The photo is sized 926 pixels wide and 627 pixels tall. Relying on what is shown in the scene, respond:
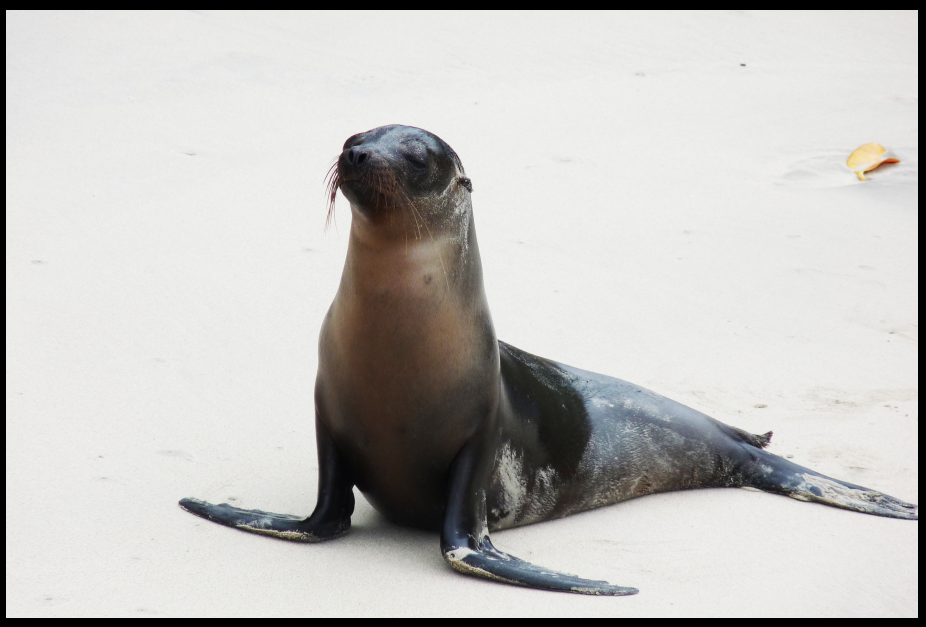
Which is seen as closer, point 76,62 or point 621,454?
point 621,454

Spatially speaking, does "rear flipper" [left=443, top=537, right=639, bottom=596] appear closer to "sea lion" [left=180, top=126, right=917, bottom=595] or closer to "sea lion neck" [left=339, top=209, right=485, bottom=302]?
"sea lion" [left=180, top=126, right=917, bottom=595]

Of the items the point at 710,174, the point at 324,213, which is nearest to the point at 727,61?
the point at 710,174

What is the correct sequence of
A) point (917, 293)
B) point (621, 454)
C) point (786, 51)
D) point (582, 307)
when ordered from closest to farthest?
point (621, 454) → point (582, 307) → point (917, 293) → point (786, 51)

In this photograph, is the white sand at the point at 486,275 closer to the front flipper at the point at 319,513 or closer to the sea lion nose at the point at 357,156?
the front flipper at the point at 319,513

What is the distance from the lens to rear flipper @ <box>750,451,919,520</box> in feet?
12.1

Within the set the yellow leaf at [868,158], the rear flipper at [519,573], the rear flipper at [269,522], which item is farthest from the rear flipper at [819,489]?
the yellow leaf at [868,158]

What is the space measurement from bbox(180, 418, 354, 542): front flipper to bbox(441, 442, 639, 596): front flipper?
14.0 inches

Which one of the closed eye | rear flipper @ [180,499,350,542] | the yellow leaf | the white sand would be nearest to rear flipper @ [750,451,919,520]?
the white sand

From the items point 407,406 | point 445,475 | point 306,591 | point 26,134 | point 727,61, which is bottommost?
point 306,591

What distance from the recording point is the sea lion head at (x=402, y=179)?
277 centimetres

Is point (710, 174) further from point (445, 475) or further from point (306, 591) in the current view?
point (306, 591)

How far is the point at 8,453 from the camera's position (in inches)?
130

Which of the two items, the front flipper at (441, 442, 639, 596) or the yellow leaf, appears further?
the yellow leaf

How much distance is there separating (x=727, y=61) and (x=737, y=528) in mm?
9166
